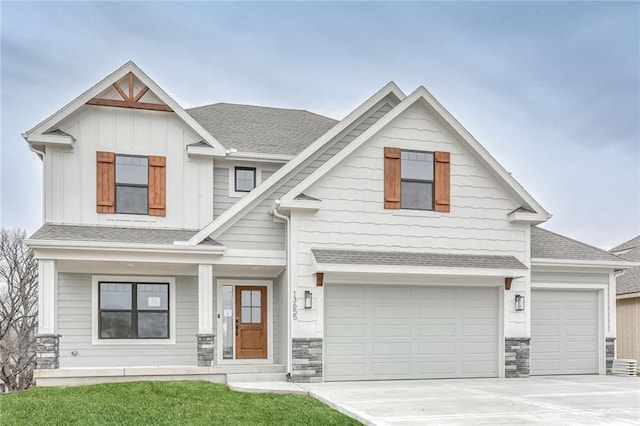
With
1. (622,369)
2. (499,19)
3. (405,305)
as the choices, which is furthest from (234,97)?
(622,369)

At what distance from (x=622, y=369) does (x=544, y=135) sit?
32.4 feet

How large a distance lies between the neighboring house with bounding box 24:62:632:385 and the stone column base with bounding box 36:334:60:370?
0.03 m

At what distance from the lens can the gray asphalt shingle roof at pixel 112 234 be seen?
467 inches

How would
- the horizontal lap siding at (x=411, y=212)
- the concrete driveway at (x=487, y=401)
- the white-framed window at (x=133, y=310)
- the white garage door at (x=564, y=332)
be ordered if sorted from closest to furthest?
the concrete driveway at (x=487, y=401)
the horizontal lap siding at (x=411, y=212)
the white-framed window at (x=133, y=310)
the white garage door at (x=564, y=332)

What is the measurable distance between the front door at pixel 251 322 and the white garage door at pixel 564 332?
679 cm

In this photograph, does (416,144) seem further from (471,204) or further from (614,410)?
(614,410)

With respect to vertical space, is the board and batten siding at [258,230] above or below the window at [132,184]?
below

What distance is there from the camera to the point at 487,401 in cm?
947

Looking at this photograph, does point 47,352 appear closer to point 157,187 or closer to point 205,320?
point 205,320

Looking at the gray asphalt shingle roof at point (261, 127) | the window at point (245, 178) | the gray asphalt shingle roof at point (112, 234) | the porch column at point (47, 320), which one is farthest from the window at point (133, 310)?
the gray asphalt shingle roof at point (261, 127)

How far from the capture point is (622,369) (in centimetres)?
1376

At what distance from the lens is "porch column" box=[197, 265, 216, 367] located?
11.8m

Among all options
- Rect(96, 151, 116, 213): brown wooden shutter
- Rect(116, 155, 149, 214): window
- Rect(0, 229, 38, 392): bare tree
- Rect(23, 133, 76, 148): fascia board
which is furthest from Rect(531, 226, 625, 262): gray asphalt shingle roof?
Rect(0, 229, 38, 392): bare tree

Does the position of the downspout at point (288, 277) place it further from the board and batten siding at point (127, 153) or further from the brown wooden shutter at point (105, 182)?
the brown wooden shutter at point (105, 182)
